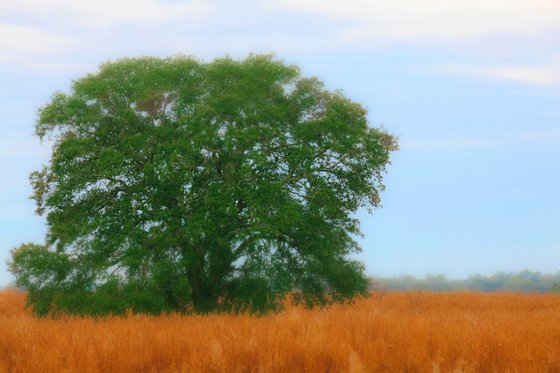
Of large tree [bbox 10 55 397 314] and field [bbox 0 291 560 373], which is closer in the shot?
field [bbox 0 291 560 373]

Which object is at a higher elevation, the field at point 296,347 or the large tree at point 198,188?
the large tree at point 198,188

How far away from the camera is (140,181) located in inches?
1029

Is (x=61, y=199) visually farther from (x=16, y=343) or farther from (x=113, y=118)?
(x=16, y=343)

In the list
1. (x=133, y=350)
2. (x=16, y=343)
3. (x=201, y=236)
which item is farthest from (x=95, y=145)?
(x=133, y=350)

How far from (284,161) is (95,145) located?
7374 mm

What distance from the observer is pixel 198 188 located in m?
25.5

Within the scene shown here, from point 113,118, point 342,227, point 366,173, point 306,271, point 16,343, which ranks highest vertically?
point 113,118

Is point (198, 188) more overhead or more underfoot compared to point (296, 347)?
more overhead

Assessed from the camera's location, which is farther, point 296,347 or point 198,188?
point 198,188

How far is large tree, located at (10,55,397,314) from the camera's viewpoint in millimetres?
25078

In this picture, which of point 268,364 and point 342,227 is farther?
point 342,227

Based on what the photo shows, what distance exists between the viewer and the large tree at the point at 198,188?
2508 centimetres

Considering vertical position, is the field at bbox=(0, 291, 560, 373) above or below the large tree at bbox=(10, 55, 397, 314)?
below

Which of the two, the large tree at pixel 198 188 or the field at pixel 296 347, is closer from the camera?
the field at pixel 296 347
